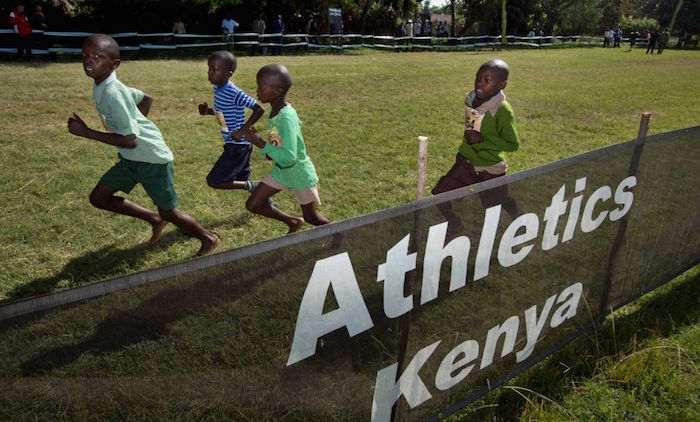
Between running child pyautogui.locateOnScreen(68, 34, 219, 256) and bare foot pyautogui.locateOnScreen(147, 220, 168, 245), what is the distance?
36 mm

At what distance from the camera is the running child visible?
3520 mm

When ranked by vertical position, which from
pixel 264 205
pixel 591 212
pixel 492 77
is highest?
pixel 492 77

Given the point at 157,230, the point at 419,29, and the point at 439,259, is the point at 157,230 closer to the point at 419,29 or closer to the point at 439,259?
the point at 439,259

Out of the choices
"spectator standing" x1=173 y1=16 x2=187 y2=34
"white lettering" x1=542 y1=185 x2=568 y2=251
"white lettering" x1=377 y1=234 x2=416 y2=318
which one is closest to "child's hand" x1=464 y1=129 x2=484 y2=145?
"white lettering" x1=542 y1=185 x2=568 y2=251

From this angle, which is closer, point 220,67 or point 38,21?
point 220,67

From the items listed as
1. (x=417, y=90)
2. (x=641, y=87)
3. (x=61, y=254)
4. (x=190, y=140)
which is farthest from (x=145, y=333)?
(x=641, y=87)

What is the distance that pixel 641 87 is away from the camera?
54.6ft

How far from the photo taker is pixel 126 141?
364 centimetres

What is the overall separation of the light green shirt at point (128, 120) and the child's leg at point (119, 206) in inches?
15.4

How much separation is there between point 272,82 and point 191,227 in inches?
54.2

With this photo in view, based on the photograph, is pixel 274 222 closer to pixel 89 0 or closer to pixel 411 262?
pixel 411 262

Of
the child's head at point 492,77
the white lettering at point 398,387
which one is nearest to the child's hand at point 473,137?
the child's head at point 492,77

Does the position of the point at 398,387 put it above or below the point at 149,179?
below

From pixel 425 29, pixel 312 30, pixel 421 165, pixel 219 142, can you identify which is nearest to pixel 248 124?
pixel 421 165
